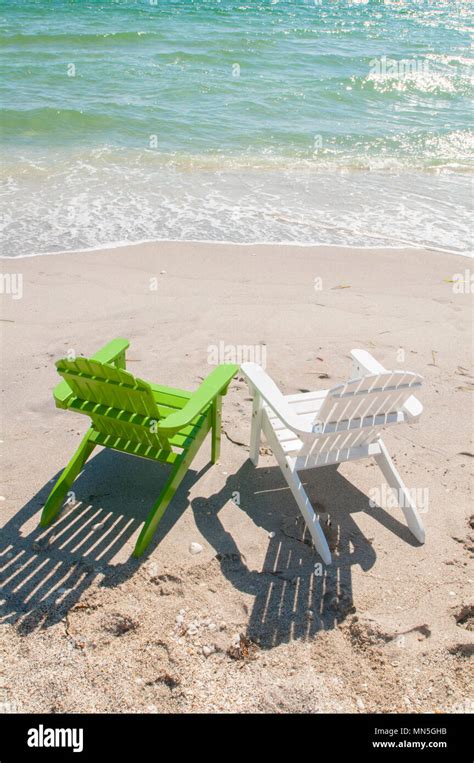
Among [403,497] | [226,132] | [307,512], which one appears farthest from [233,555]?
[226,132]

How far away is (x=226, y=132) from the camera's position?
1284 centimetres

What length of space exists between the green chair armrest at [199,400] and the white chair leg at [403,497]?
1.04m

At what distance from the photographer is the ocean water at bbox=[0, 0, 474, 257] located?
882 cm

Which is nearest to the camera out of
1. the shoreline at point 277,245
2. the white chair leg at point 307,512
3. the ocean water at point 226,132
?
the white chair leg at point 307,512

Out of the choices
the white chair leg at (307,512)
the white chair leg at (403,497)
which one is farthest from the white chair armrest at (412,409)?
the white chair leg at (307,512)

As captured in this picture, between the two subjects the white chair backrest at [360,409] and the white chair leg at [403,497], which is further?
the white chair leg at [403,497]

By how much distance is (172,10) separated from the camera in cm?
2477

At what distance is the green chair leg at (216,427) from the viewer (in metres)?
4.04

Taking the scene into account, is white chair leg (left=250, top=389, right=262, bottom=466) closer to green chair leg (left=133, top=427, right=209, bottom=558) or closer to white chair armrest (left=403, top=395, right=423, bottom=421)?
green chair leg (left=133, top=427, right=209, bottom=558)

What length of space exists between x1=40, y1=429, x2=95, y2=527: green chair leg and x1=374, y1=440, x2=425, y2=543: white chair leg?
1785mm

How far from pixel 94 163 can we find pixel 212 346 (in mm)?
6927

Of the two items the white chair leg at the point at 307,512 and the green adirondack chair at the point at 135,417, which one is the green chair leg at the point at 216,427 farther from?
the white chair leg at the point at 307,512

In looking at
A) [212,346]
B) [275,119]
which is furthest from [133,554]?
[275,119]

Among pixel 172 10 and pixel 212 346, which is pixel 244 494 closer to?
pixel 212 346
